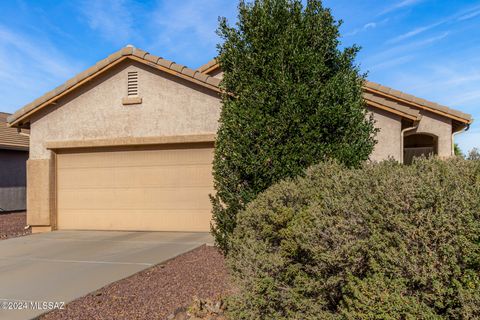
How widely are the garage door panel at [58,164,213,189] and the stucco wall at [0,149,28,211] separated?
27.0 feet

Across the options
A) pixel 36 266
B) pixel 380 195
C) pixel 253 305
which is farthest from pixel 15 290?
pixel 380 195

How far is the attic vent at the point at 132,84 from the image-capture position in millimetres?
10820

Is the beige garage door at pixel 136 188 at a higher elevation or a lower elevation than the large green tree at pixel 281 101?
lower

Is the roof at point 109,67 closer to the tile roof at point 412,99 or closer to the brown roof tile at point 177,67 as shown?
the brown roof tile at point 177,67

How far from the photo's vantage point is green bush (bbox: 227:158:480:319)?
300 cm

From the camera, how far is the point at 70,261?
745cm

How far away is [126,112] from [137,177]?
1.67 meters

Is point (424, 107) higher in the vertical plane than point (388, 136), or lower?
higher

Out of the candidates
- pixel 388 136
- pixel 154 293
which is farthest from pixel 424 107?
pixel 154 293

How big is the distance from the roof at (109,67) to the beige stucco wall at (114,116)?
208mm

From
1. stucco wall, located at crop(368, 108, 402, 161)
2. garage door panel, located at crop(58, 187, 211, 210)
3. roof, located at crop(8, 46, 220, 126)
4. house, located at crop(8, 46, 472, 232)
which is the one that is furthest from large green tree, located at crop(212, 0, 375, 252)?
stucco wall, located at crop(368, 108, 402, 161)

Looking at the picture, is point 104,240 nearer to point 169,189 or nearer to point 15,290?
point 169,189

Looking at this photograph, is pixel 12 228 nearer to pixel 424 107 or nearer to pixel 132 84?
pixel 132 84

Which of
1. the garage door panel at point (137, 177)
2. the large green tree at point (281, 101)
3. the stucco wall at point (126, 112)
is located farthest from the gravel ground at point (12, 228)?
the large green tree at point (281, 101)
